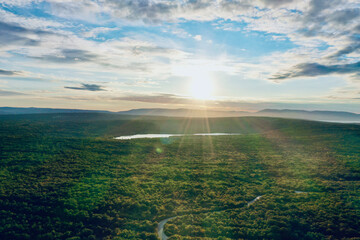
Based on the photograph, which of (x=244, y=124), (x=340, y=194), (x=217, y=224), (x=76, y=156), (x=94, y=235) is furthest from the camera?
(x=244, y=124)

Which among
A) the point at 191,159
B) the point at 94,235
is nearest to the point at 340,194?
the point at 191,159

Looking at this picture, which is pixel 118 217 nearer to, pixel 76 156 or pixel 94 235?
pixel 94 235

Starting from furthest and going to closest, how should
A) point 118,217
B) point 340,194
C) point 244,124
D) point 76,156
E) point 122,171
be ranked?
point 244,124, point 76,156, point 122,171, point 340,194, point 118,217

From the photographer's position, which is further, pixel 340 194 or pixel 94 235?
pixel 340 194

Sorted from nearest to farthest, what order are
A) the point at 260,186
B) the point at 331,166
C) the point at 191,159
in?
the point at 260,186, the point at 331,166, the point at 191,159

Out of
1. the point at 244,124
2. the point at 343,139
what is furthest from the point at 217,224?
the point at 244,124

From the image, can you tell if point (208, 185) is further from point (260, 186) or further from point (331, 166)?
point (331, 166)

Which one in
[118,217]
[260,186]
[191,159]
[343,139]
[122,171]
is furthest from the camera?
[343,139]

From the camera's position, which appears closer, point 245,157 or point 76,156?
point 76,156

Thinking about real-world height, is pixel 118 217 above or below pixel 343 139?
below
